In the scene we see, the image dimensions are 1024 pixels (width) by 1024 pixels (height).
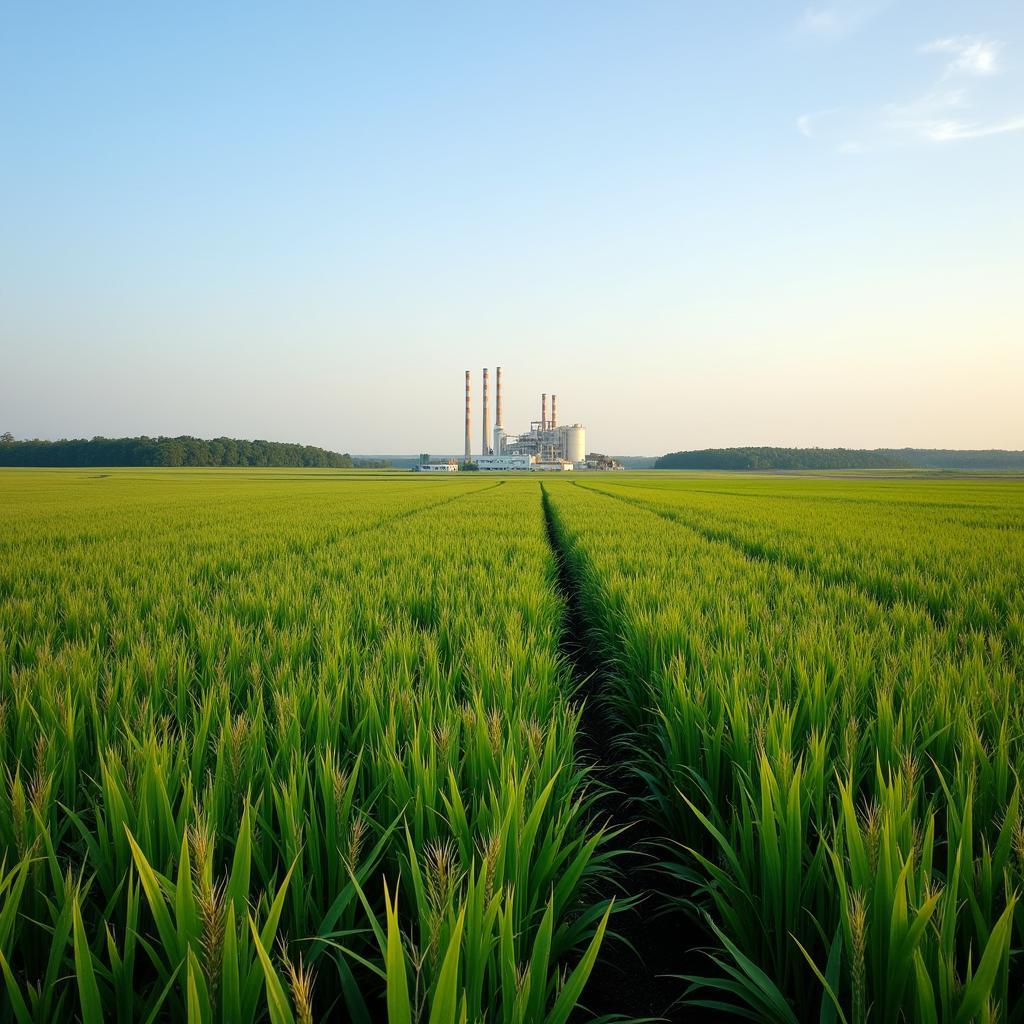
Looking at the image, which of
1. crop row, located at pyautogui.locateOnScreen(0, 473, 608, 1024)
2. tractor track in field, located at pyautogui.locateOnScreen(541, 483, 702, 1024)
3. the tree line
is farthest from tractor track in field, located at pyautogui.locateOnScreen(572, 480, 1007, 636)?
the tree line

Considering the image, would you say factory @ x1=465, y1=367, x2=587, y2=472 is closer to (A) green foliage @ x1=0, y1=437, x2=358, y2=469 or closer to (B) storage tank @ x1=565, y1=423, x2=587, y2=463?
(B) storage tank @ x1=565, y1=423, x2=587, y2=463

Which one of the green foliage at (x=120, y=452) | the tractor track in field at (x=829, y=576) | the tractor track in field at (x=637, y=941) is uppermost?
the green foliage at (x=120, y=452)

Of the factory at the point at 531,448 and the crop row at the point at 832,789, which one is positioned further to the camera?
the factory at the point at 531,448

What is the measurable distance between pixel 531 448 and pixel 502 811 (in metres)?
107

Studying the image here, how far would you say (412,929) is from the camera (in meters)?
→ 1.67

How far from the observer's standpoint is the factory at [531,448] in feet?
335

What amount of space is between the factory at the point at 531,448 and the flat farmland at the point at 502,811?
95.9 m

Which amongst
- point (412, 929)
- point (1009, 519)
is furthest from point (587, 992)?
point (1009, 519)

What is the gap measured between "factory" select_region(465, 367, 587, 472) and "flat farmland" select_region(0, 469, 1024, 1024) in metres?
95.9

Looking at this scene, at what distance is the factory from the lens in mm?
102025

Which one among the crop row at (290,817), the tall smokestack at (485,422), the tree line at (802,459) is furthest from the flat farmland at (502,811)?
the tree line at (802,459)

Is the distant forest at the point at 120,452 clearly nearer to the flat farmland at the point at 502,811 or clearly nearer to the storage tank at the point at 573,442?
the storage tank at the point at 573,442

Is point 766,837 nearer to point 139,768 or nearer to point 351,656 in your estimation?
point 139,768

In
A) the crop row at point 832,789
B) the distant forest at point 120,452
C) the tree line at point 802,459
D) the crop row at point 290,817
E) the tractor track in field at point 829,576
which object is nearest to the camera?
the crop row at point 290,817
